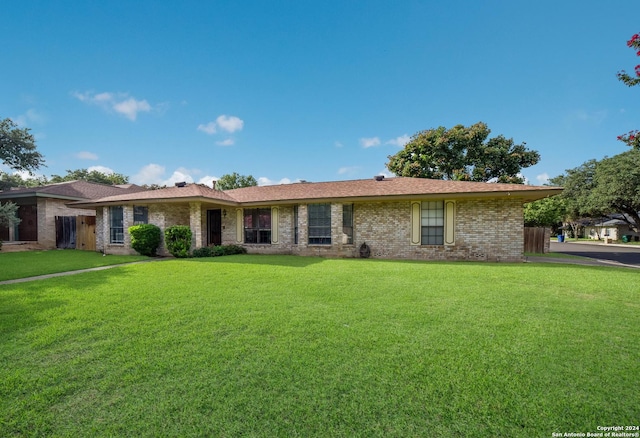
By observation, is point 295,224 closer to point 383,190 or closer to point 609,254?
point 383,190

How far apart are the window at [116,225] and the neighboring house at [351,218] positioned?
52 millimetres

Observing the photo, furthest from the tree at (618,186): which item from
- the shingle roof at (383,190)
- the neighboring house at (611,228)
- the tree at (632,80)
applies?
the shingle roof at (383,190)

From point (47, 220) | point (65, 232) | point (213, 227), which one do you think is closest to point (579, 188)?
point (213, 227)

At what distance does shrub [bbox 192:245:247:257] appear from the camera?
12531 mm

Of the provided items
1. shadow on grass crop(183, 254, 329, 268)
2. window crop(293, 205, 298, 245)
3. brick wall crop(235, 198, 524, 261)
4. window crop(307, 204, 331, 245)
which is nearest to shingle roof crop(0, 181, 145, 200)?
shadow on grass crop(183, 254, 329, 268)

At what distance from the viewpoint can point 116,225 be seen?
14.1 meters

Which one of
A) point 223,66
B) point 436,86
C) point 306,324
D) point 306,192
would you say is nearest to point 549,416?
point 306,324

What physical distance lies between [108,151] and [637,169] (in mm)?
44773

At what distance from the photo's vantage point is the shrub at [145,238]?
12641mm

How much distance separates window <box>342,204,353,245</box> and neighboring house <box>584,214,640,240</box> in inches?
1655

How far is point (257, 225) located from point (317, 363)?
1184 centimetres

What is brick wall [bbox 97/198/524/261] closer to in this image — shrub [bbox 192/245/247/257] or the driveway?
shrub [bbox 192/245/247/257]

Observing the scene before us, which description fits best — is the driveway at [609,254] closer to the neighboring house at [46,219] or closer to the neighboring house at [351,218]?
the neighboring house at [351,218]

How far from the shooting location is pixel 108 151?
16.7 metres
